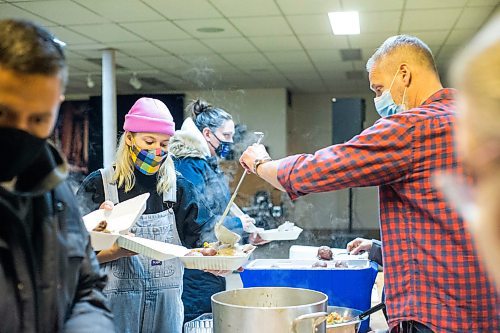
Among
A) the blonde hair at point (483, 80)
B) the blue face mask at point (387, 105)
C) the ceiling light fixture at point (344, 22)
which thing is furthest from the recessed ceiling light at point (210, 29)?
the blonde hair at point (483, 80)

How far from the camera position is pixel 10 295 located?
3.11 ft

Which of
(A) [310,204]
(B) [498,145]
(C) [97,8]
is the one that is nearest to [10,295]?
(B) [498,145]

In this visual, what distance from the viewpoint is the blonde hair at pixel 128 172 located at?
200 cm

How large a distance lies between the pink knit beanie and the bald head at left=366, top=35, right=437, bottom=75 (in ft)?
2.53

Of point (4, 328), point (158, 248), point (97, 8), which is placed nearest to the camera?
point (4, 328)

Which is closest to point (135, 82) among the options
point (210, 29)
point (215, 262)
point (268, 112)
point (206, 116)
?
point (268, 112)

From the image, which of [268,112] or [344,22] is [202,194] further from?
[268,112]

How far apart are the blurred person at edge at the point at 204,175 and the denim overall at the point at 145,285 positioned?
35 centimetres

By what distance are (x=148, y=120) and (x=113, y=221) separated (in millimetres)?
461

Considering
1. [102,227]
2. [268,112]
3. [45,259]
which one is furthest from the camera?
[268,112]

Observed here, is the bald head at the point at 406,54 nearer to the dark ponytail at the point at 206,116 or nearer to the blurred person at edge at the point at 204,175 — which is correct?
the blurred person at edge at the point at 204,175

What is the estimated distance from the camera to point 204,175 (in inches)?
104

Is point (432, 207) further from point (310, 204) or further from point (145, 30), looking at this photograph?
point (310, 204)

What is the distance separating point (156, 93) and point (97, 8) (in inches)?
175
